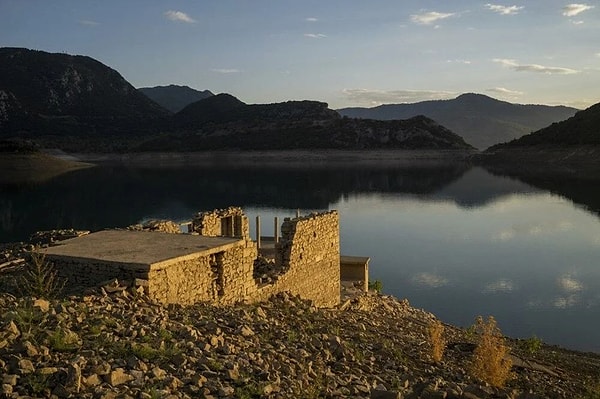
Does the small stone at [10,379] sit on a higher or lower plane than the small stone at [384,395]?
higher

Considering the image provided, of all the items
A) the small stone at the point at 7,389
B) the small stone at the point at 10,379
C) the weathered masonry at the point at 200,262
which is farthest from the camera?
the weathered masonry at the point at 200,262

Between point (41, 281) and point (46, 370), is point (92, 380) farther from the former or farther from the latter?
point (41, 281)

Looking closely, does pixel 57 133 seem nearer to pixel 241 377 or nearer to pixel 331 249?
pixel 331 249

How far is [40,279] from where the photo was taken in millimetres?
7789

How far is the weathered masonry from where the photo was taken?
862cm

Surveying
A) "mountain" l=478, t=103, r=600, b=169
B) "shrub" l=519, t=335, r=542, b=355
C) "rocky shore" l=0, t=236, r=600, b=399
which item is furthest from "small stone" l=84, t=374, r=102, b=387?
"mountain" l=478, t=103, r=600, b=169

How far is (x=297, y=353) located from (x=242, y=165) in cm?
9197

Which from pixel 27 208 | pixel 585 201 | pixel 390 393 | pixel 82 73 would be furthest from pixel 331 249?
pixel 82 73

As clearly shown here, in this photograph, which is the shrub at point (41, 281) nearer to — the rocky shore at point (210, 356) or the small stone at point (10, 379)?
the rocky shore at point (210, 356)

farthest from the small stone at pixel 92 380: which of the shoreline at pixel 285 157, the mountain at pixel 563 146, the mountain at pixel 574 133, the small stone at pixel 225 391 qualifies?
the shoreline at pixel 285 157

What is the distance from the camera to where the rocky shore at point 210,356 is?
17.2ft

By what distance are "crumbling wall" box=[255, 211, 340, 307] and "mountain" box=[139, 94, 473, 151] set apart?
9275 centimetres

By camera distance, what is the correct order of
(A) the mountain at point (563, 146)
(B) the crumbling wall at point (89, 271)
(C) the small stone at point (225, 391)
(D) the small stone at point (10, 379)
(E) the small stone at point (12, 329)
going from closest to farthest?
(D) the small stone at point (10, 379), (C) the small stone at point (225, 391), (E) the small stone at point (12, 329), (B) the crumbling wall at point (89, 271), (A) the mountain at point (563, 146)

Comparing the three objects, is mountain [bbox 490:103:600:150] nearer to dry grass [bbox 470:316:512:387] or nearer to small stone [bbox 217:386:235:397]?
dry grass [bbox 470:316:512:387]
